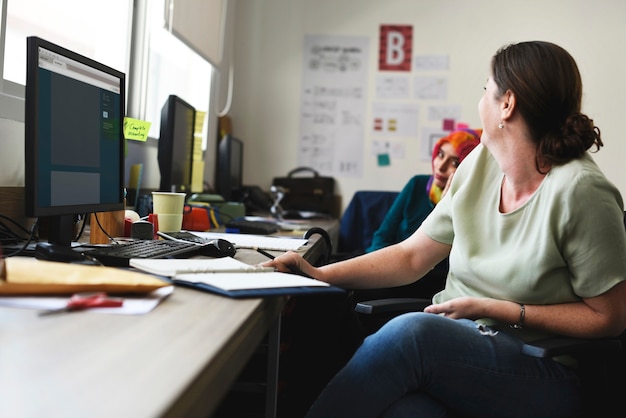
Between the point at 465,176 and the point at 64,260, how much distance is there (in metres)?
0.91

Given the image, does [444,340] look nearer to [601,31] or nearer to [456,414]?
[456,414]

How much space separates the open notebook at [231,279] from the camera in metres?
0.96

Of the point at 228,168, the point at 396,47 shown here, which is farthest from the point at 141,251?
the point at 396,47

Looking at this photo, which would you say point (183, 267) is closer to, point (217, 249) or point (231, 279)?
point (231, 279)

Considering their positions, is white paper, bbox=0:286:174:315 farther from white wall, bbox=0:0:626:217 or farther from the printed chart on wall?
the printed chart on wall

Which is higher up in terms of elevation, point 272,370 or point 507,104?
point 507,104

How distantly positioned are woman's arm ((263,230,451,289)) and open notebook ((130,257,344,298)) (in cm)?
23

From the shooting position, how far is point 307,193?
4047mm

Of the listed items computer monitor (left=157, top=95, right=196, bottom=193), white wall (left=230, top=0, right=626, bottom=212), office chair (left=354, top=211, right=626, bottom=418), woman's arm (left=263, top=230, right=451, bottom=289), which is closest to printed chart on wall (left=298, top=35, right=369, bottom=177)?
white wall (left=230, top=0, right=626, bottom=212)

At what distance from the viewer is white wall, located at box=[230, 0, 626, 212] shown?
13.0 feet

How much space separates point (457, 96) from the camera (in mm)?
4055

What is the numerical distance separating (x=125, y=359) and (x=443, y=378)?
2.25 ft

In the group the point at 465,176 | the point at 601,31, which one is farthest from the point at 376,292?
the point at 601,31

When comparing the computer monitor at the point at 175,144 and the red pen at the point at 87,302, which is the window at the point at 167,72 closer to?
the computer monitor at the point at 175,144
